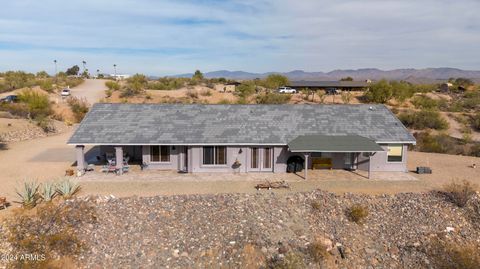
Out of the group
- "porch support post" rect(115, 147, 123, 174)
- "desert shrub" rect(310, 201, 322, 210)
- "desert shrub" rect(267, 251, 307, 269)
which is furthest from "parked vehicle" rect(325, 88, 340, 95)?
"desert shrub" rect(267, 251, 307, 269)

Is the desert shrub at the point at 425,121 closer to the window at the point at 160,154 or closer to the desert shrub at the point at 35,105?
the window at the point at 160,154

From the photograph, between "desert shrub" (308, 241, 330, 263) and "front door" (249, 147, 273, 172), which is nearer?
"desert shrub" (308, 241, 330, 263)

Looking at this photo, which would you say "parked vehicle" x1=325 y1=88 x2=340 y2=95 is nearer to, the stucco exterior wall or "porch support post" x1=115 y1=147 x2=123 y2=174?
the stucco exterior wall

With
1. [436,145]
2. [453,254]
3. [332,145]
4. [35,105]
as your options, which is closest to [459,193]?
[453,254]

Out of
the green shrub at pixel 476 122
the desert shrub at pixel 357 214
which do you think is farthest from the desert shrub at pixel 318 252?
the green shrub at pixel 476 122

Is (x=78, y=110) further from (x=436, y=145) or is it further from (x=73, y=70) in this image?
(x=73, y=70)

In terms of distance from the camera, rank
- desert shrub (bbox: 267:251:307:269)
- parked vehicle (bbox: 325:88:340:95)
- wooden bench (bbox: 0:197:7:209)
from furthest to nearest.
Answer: parked vehicle (bbox: 325:88:340:95)
wooden bench (bbox: 0:197:7:209)
desert shrub (bbox: 267:251:307:269)
